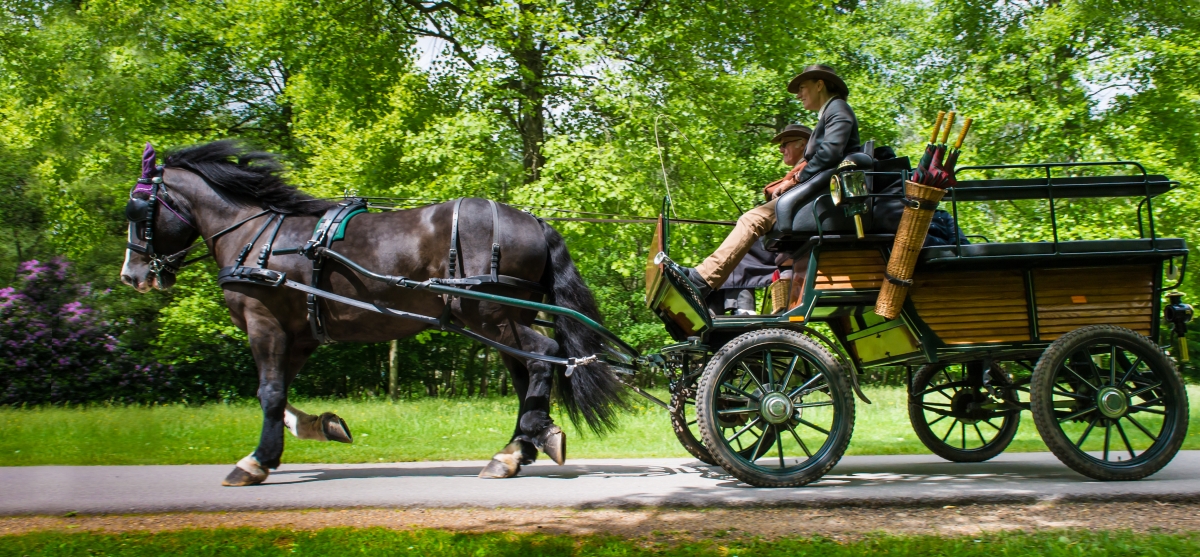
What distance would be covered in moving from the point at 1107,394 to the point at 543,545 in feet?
12.0

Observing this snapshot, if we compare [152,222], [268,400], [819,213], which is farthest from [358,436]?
[819,213]

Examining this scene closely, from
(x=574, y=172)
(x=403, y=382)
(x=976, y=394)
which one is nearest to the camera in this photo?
(x=976, y=394)

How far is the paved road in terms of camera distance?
15.7 ft

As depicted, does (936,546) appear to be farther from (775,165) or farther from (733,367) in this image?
(775,165)

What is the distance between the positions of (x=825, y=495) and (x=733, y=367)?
899 millimetres

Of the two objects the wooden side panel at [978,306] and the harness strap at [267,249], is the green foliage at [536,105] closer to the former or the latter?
the harness strap at [267,249]

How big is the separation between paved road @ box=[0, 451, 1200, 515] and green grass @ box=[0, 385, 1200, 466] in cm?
72

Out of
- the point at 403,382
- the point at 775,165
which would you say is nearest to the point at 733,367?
the point at 775,165

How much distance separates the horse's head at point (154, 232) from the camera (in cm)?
601

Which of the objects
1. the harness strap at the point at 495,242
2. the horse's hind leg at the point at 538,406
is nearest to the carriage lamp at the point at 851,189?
the horse's hind leg at the point at 538,406

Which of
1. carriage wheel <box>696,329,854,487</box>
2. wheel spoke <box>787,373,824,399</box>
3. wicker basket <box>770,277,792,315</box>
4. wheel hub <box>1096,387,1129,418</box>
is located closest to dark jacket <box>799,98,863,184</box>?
wicker basket <box>770,277,792,315</box>

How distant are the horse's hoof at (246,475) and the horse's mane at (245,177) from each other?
1.73 m

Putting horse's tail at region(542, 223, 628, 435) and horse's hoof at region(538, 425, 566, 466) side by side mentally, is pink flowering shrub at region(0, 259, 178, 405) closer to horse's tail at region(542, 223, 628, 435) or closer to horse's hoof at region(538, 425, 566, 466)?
horse's tail at region(542, 223, 628, 435)

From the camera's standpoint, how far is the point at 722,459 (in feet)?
16.6
